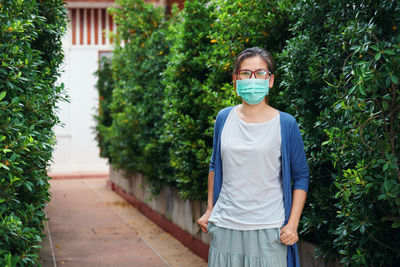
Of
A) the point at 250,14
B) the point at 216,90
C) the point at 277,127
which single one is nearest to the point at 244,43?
the point at 250,14

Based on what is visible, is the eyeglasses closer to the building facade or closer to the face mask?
the face mask

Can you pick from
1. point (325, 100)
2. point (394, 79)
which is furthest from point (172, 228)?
point (394, 79)

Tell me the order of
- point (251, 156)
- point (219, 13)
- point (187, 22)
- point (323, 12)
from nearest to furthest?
1. point (251, 156)
2. point (323, 12)
3. point (219, 13)
4. point (187, 22)

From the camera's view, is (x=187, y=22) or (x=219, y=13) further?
(x=187, y=22)

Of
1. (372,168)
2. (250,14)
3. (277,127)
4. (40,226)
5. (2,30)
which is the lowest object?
(40,226)

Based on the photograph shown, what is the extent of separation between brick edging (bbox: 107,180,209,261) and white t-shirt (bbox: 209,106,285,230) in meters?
3.33

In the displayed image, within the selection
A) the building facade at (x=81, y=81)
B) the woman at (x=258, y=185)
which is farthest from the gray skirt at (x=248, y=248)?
the building facade at (x=81, y=81)

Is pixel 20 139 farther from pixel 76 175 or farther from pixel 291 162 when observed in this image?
pixel 76 175

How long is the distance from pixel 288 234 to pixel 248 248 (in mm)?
214

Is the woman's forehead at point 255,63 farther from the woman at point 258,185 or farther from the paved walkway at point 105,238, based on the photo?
the paved walkway at point 105,238

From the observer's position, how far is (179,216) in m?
7.05

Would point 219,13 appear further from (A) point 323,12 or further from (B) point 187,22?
(A) point 323,12

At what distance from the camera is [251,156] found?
2688 millimetres

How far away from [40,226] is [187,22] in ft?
10.6
